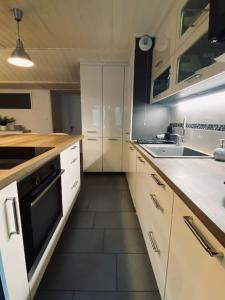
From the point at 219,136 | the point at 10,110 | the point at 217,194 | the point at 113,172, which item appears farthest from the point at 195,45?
the point at 10,110

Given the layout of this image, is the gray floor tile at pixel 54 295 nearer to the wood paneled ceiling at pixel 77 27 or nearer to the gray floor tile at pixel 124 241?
the gray floor tile at pixel 124 241

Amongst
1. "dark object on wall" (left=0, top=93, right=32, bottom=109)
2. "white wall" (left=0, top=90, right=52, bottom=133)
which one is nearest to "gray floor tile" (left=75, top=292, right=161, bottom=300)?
"white wall" (left=0, top=90, right=52, bottom=133)

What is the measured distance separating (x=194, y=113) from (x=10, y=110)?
5280 mm

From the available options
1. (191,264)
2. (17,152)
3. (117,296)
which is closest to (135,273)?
(117,296)

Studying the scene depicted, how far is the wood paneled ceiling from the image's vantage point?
5.86ft

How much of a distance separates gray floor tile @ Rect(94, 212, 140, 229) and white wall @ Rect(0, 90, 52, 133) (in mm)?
4020

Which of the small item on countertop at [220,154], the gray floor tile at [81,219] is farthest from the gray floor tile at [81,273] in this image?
the small item on countertop at [220,154]

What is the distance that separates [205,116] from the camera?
1514 millimetres

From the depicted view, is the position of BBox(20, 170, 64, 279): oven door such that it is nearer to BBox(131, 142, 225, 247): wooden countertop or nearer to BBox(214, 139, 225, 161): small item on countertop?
BBox(131, 142, 225, 247): wooden countertop

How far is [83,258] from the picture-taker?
4.63 feet

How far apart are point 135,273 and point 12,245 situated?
96cm

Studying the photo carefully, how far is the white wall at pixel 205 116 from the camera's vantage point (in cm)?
132

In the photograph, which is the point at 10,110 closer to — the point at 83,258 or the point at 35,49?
the point at 35,49

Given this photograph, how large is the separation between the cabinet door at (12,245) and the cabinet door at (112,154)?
2.62 metres
